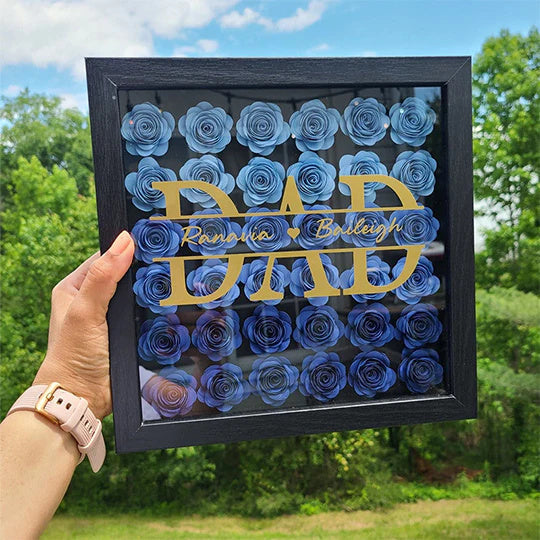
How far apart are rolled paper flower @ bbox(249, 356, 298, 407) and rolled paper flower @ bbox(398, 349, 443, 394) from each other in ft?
0.69

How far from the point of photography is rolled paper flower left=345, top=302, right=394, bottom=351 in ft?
3.44

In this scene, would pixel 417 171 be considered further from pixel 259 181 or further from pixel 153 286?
pixel 153 286

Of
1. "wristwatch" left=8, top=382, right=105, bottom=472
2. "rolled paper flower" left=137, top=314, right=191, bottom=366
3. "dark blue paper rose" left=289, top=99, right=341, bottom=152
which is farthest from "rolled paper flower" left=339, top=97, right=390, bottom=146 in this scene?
"wristwatch" left=8, top=382, right=105, bottom=472

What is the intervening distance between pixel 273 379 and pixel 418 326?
11.4 inches

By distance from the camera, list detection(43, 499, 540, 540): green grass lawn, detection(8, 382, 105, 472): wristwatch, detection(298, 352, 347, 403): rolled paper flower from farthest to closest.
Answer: detection(43, 499, 540, 540): green grass lawn
detection(298, 352, 347, 403): rolled paper flower
detection(8, 382, 105, 472): wristwatch

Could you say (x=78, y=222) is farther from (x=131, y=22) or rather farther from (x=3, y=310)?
(x=131, y=22)

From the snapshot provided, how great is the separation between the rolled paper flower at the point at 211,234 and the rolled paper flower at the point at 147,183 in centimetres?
7

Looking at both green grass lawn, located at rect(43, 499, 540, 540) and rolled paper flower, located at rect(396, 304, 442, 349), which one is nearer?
rolled paper flower, located at rect(396, 304, 442, 349)

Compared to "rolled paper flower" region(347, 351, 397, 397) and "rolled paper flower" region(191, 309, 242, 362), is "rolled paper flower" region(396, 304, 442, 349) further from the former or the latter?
"rolled paper flower" region(191, 309, 242, 362)

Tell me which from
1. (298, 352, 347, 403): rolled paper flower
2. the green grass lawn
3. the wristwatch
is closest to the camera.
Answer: the wristwatch

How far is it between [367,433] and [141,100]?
4206 millimetres

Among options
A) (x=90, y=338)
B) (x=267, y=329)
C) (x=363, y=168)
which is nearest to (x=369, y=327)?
(x=267, y=329)

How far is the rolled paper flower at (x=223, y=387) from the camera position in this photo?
1.01 metres

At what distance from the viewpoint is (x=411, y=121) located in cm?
104
